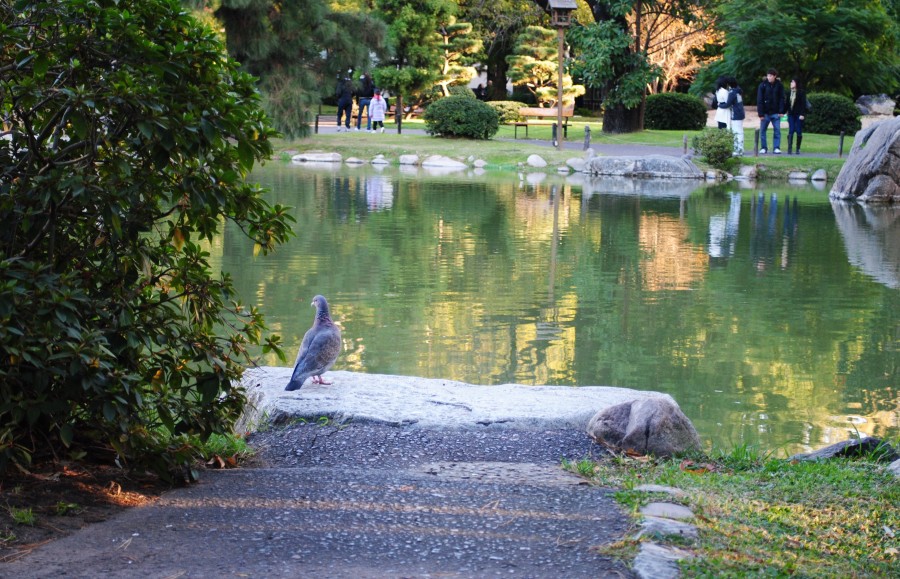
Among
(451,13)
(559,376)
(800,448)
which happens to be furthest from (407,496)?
(451,13)

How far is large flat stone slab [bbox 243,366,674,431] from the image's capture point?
6.83 metres

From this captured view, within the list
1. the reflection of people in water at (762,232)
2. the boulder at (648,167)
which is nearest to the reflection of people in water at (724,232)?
the reflection of people in water at (762,232)

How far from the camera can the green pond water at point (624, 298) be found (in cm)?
941

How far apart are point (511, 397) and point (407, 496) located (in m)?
2.61

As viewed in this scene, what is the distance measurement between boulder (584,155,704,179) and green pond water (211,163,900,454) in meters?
6.61

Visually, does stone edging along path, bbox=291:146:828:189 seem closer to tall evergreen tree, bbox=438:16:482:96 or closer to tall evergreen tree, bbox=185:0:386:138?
tall evergreen tree, bbox=185:0:386:138

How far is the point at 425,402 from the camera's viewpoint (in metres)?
7.15

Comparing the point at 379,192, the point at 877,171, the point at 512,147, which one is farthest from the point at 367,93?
the point at 877,171

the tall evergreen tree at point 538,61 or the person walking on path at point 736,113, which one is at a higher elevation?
the tall evergreen tree at point 538,61

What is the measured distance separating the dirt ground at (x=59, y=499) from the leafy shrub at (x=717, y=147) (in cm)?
2655

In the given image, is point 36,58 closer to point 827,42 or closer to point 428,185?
point 428,185

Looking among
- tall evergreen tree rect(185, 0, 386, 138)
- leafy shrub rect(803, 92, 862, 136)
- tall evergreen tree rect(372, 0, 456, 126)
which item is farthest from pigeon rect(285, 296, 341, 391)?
tall evergreen tree rect(372, 0, 456, 126)

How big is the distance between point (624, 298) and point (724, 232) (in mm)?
6386

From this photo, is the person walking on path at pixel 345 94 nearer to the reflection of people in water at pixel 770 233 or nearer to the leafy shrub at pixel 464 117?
the leafy shrub at pixel 464 117
